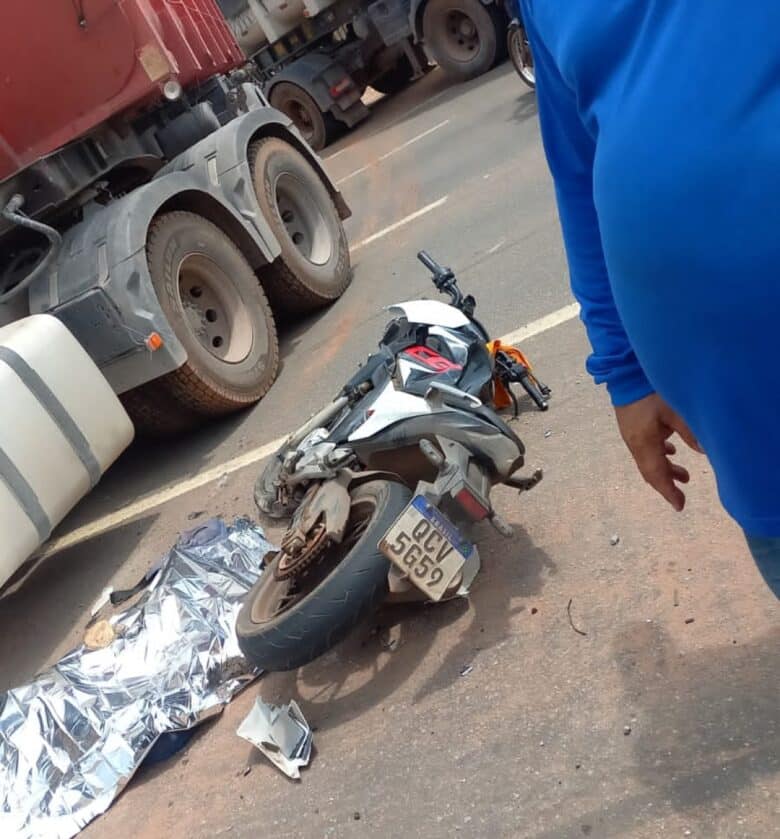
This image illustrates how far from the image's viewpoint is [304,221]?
24.9ft

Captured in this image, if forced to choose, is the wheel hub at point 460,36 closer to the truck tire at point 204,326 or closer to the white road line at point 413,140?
the white road line at point 413,140

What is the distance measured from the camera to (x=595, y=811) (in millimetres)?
2332

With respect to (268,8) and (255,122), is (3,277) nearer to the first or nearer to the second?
(255,122)

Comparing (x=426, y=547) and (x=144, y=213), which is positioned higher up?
(x=144, y=213)

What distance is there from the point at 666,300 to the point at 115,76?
5.73 meters

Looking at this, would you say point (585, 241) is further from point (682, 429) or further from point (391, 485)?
point (391, 485)

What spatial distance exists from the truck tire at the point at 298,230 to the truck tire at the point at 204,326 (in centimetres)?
57

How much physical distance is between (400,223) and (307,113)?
773 cm

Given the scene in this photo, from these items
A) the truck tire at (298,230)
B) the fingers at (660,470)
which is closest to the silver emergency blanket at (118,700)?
the fingers at (660,470)

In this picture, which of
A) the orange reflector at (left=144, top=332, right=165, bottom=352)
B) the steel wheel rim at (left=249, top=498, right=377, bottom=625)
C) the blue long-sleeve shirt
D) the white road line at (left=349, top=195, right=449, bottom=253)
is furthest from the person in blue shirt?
the white road line at (left=349, top=195, right=449, bottom=253)

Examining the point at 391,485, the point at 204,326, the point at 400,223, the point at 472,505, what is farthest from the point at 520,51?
the point at 472,505

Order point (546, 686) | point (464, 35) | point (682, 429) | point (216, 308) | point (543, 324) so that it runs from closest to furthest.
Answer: point (682, 429) < point (546, 686) < point (543, 324) < point (216, 308) < point (464, 35)

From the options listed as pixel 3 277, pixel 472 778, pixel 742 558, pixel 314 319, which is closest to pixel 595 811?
pixel 472 778

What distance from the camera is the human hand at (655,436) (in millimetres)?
1601
